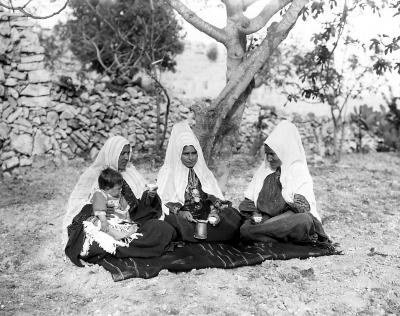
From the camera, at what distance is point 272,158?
4699 millimetres

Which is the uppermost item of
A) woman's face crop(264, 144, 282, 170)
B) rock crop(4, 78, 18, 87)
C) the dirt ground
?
rock crop(4, 78, 18, 87)

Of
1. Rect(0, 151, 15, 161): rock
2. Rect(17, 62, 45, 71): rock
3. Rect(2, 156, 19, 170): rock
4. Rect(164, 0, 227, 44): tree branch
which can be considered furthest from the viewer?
Rect(17, 62, 45, 71): rock

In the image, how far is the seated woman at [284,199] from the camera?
447cm

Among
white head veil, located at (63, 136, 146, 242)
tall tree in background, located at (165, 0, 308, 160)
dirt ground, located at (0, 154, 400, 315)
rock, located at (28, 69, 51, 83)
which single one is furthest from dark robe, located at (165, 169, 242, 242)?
rock, located at (28, 69, 51, 83)

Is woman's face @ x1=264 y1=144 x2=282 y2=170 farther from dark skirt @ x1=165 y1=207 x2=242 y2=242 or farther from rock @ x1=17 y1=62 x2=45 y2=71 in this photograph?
rock @ x1=17 y1=62 x2=45 y2=71

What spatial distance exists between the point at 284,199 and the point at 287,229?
0.34 metres

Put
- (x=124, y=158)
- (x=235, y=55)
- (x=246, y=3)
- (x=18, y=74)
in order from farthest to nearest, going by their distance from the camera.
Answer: (x=18, y=74)
(x=246, y=3)
(x=235, y=55)
(x=124, y=158)

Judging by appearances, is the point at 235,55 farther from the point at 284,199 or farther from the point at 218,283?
the point at 218,283

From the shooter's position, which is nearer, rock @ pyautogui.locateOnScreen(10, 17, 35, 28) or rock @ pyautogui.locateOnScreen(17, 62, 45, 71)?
rock @ pyautogui.locateOnScreen(10, 17, 35, 28)

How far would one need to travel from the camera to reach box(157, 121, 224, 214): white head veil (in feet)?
15.9

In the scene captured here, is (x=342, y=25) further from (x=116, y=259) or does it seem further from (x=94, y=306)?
(x=94, y=306)

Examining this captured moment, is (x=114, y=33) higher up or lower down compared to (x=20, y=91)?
higher up

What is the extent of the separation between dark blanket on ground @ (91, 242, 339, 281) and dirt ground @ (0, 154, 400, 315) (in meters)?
0.06

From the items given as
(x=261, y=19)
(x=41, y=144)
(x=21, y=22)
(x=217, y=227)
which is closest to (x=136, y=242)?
(x=217, y=227)
